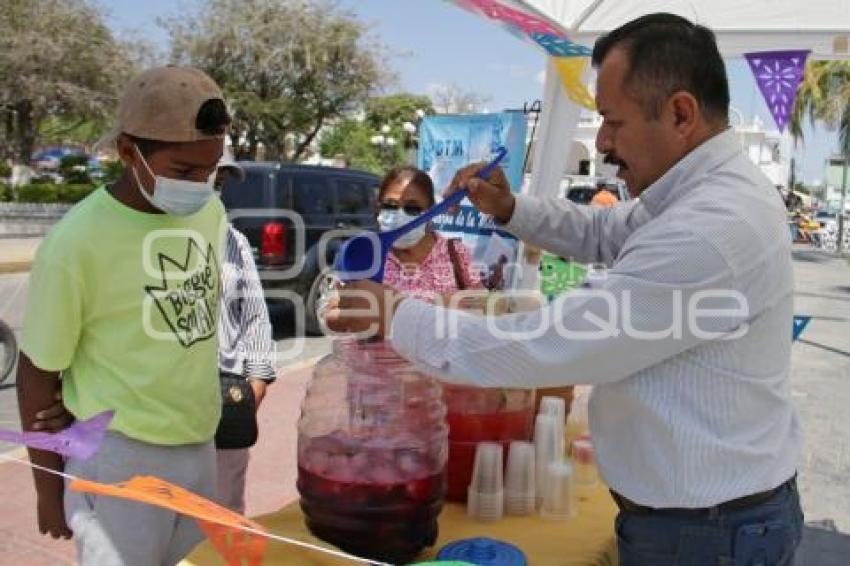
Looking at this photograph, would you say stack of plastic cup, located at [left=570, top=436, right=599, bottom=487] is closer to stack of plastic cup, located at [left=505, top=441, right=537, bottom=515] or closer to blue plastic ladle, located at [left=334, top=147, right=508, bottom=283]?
stack of plastic cup, located at [left=505, top=441, right=537, bottom=515]

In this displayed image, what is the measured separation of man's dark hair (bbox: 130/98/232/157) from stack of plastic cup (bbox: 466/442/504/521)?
3.15 feet

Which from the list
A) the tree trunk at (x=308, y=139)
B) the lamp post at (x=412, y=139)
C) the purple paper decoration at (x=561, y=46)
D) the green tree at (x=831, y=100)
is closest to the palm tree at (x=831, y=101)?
the green tree at (x=831, y=100)

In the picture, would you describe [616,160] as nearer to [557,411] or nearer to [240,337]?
[557,411]

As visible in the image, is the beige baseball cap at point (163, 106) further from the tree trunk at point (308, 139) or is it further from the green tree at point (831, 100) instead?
the tree trunk at point (308, 139)

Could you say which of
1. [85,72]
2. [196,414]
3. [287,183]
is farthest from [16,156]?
[196,414]

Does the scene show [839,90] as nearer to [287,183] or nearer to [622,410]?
[287,183]

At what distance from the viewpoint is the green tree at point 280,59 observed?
2728 cm

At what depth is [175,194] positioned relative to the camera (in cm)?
179

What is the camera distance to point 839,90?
24750 millimetres

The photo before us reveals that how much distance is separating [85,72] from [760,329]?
2242cm

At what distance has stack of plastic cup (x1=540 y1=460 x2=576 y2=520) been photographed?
6.23 feet

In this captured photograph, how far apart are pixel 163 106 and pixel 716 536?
4.62ft

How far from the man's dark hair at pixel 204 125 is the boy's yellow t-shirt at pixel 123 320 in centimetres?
14

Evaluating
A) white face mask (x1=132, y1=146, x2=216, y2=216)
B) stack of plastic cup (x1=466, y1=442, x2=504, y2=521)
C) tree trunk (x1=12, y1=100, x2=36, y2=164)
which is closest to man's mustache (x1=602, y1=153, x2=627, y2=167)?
stack of plastic cup (x1=466, y1=442, x2=504, y2=521)
